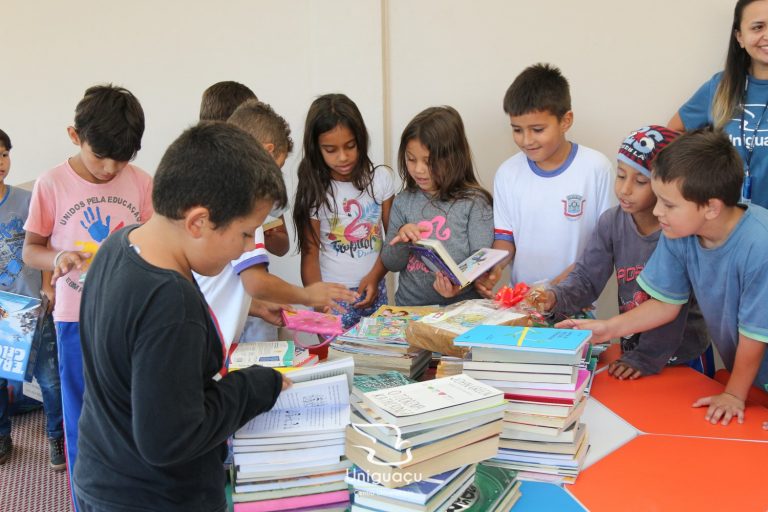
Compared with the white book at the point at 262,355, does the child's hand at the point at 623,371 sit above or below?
below

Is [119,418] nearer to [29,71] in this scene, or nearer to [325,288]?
[325,288]

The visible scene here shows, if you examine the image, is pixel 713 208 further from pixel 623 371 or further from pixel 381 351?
pixel 381 351

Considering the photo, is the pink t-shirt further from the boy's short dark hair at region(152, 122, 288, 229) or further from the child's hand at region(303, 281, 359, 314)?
the boy's short dark hair at region(152, 122, 288, 229)

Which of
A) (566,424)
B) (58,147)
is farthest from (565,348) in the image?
(58,147)

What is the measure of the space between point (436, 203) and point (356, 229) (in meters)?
0.37

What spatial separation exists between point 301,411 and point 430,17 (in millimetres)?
2358

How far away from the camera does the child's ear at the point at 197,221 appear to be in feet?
3.56

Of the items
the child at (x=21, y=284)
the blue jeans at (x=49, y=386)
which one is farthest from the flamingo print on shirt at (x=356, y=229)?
the blue jeans at (x=49, y=386)

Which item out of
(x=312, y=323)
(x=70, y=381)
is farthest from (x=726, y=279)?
(x=70, y=381)

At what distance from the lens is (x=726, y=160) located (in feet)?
5.56

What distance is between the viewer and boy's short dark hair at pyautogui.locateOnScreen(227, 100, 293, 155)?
2.15 meters

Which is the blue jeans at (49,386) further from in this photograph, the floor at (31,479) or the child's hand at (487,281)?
the child's hand at (487,281)

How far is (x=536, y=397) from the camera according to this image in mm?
1415

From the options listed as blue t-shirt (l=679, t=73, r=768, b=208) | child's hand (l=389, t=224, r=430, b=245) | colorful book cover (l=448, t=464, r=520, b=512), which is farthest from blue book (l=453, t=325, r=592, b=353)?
blue t-shirt (l=679, t=73, r=768, b=208)
